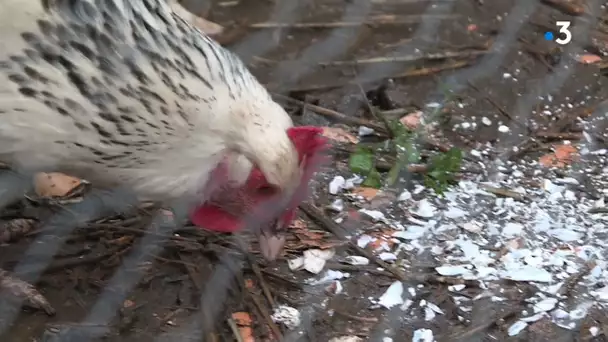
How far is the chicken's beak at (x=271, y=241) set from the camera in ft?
4.05

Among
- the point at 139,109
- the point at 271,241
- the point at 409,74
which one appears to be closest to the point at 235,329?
the point at 271,241

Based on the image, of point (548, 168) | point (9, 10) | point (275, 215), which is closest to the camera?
point (9, 10)

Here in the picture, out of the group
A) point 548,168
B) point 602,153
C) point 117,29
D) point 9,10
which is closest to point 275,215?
point 117,29

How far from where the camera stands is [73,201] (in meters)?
1.49

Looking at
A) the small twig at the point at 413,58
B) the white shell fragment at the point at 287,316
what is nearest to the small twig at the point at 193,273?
the white shell fragment at the point at 287,316

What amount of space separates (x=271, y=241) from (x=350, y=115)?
1.77 ft

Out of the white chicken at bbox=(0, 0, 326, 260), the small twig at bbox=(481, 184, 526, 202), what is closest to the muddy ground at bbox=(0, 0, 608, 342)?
the small twig at bbox=(481, 184, 526, 202)

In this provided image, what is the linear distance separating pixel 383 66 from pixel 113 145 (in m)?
0.89

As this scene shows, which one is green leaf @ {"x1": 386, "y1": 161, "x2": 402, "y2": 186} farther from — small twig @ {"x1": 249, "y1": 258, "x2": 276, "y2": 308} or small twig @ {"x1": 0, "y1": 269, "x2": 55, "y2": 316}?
small twig @ {"x1": 0, "y1": 269, "x2": 55, "y2": 316}

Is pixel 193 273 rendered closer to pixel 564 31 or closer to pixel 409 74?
pixel 409 74

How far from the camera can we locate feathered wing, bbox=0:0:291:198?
104 centimetres

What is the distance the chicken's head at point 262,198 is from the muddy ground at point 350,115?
0.17 m

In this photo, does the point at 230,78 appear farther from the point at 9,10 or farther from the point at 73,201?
the point at 73,201

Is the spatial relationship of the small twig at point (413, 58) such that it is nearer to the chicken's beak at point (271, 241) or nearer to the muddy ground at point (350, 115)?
the muddy ground at point (350, 115)
